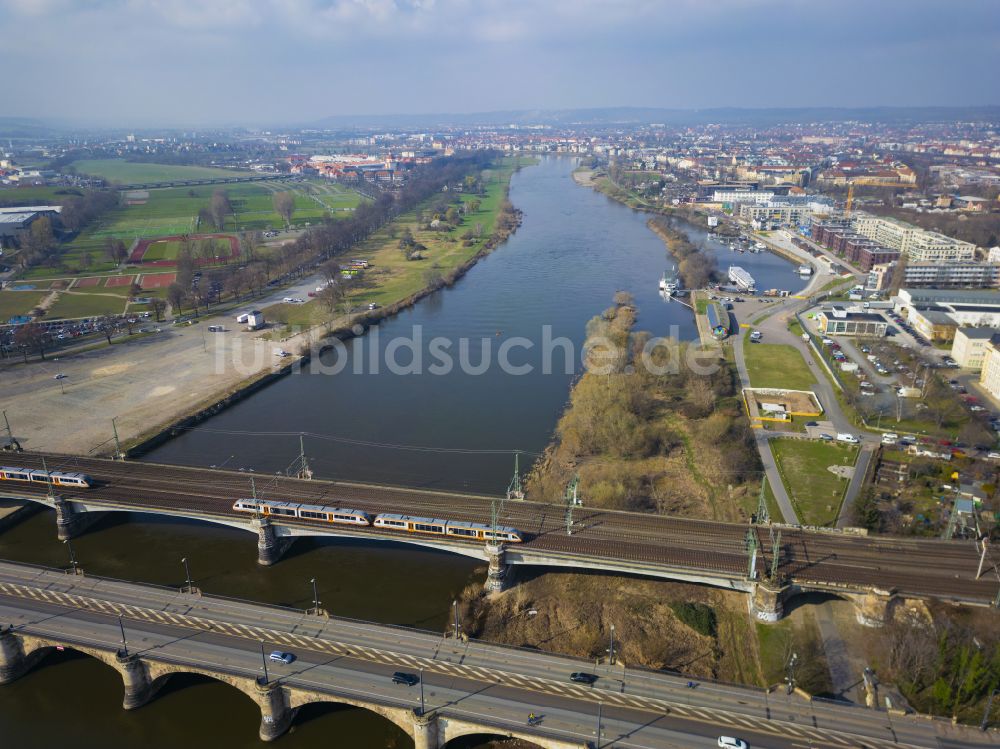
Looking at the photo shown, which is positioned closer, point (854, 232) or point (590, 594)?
point (590, 594)

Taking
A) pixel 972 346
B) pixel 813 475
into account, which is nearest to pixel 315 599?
pixel 813 475

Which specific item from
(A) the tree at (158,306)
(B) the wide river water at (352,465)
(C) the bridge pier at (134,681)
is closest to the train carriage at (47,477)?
(B) the wide river water at (352,465)

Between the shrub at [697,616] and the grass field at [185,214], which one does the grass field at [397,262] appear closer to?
the grass field at [185,214]

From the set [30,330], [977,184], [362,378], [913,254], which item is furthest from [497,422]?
[977,184]

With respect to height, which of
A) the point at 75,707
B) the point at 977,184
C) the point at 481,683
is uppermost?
the point at 977,184

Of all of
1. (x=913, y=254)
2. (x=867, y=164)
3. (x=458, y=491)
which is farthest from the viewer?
(x=867, y=164)

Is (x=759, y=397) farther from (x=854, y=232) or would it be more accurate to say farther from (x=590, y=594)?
(x=854, y=232)
